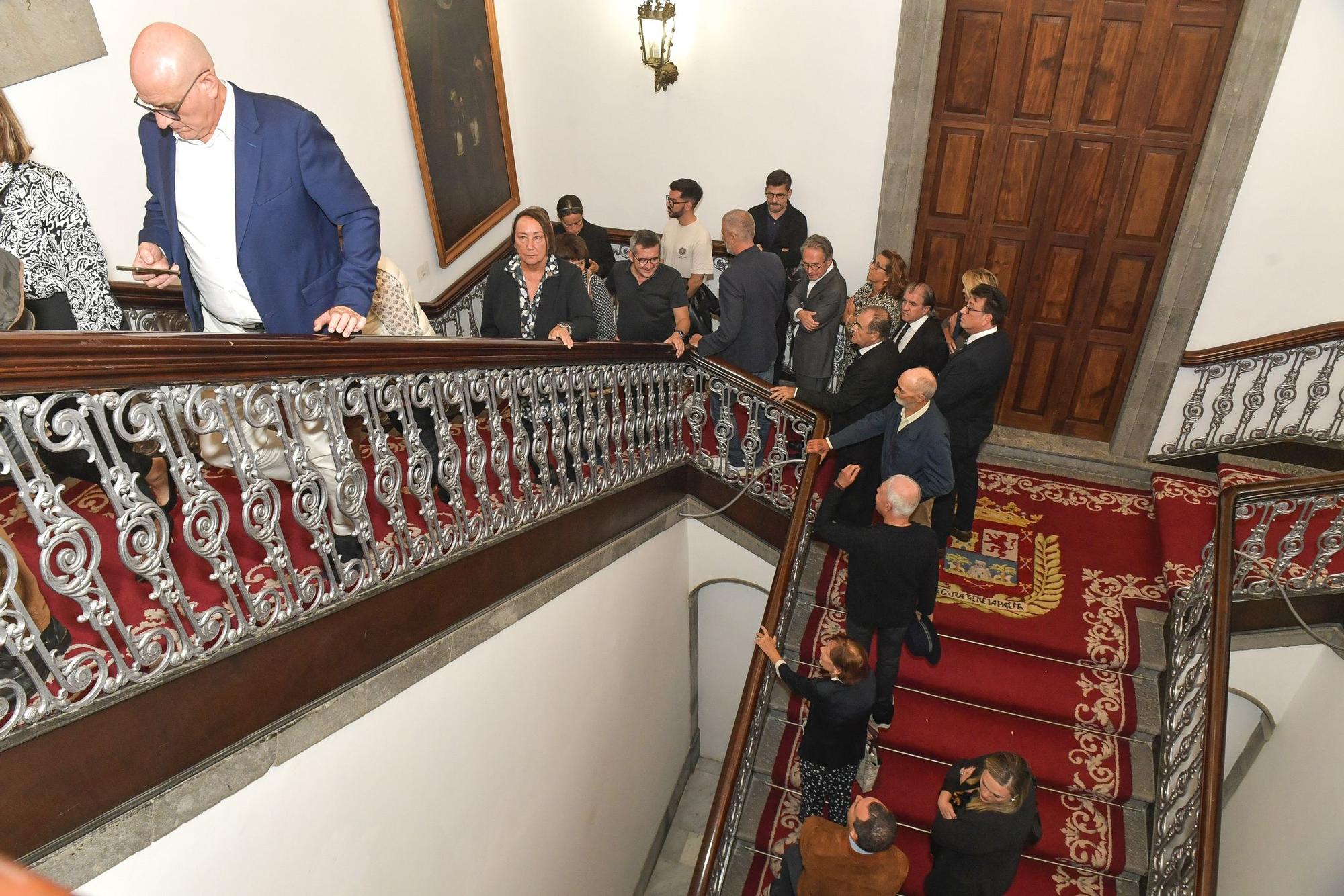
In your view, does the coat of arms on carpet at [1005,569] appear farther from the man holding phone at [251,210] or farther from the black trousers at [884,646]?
the man holding phone at [251,210]

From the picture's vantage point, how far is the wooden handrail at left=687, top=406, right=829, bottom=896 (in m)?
4.52

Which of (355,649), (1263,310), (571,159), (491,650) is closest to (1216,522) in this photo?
(1263,310)

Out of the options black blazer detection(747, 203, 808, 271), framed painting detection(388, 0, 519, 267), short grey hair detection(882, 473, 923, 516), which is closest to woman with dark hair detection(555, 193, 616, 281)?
framed painting detection(388, 0, 519, 267)

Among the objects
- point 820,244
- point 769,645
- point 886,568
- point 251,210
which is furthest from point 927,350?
point 251,210

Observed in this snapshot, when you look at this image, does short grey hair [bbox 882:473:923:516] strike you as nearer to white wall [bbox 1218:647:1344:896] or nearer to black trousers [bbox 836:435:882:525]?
black trousers [bbox 836:435:882:525]

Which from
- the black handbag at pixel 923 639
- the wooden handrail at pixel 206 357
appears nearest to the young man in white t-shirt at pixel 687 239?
the black handbag at pixel 923 639

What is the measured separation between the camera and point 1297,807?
4867 mm

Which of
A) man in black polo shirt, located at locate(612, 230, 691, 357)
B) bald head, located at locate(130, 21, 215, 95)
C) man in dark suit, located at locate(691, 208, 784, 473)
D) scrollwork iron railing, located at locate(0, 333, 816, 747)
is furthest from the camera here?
man in dark suit, located at locate(691, 208, 784, 473)

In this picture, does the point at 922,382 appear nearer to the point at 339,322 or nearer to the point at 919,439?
the point at 919,439

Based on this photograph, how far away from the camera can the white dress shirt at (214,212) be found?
2.75m

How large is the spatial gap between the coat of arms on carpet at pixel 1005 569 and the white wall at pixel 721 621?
1.28 metres

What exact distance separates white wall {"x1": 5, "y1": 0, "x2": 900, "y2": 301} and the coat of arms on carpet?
2.47 meters

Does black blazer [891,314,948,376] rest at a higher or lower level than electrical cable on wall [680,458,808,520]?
higher

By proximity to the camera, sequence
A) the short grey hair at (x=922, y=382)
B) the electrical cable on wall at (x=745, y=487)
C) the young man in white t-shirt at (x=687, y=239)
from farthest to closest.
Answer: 1. the young man in white t-shirt at (x=687, y=239)
2. the electrical cable on wall at (x=745, y=487)
3. the short grey hair at (x=922, y=382)
